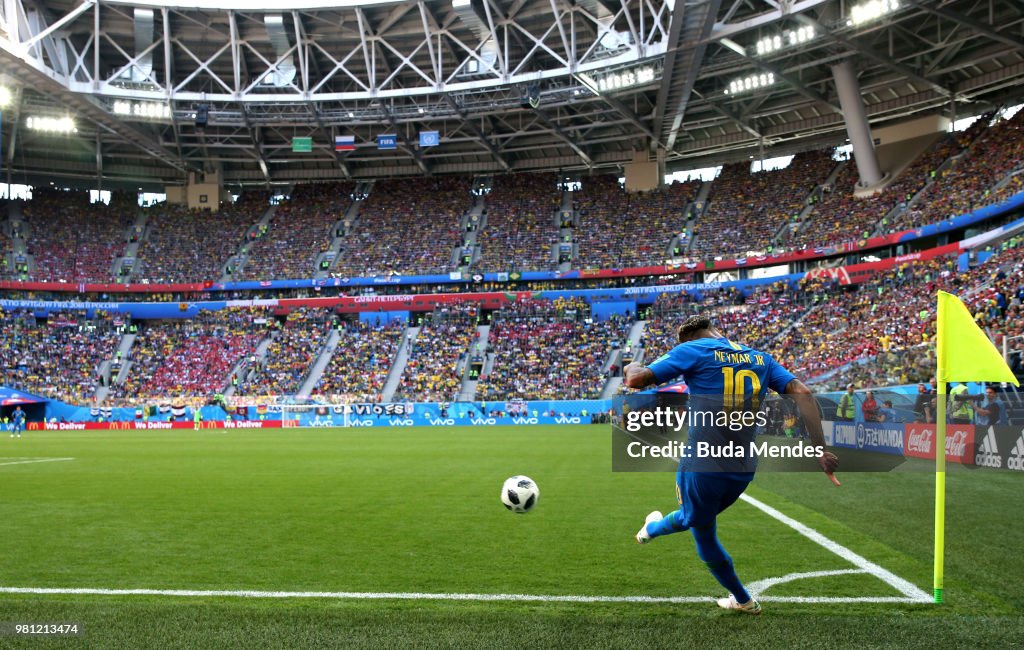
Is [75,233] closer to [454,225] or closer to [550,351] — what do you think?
[454,225]

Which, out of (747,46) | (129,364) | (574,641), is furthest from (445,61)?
(574,641)

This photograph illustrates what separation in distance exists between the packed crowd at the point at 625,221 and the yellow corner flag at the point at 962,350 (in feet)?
170

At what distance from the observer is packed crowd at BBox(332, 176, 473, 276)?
61.9 m

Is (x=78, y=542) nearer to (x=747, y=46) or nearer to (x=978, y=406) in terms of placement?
(x=978, y=406)

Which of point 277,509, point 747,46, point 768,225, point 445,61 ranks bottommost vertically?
point 277,509

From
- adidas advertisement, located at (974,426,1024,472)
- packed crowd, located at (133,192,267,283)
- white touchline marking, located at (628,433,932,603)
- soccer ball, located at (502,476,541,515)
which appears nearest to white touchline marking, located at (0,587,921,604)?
white touchline marking, located at (628,433,932,603)

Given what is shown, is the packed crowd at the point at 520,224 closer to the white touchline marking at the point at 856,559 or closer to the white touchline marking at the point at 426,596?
the white touchline marking at the point at 856,559

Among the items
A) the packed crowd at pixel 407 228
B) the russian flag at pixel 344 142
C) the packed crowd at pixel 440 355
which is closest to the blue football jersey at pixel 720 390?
the packed crowd at pixel 440 355

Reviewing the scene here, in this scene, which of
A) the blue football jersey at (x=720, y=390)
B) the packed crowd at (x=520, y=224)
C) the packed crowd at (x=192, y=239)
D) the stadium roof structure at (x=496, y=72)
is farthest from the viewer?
the packed crowd at (x=192, y=239)

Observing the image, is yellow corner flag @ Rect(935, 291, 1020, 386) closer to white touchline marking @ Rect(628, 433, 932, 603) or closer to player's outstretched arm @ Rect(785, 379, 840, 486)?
A: player's outstretched arm @ Rect(785, 379, 840, 486)

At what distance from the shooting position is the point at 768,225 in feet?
181

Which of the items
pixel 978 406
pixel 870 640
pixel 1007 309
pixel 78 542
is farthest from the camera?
pixel 1007 309

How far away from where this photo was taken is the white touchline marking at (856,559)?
619 cm

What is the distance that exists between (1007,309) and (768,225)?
3025 centimetres
